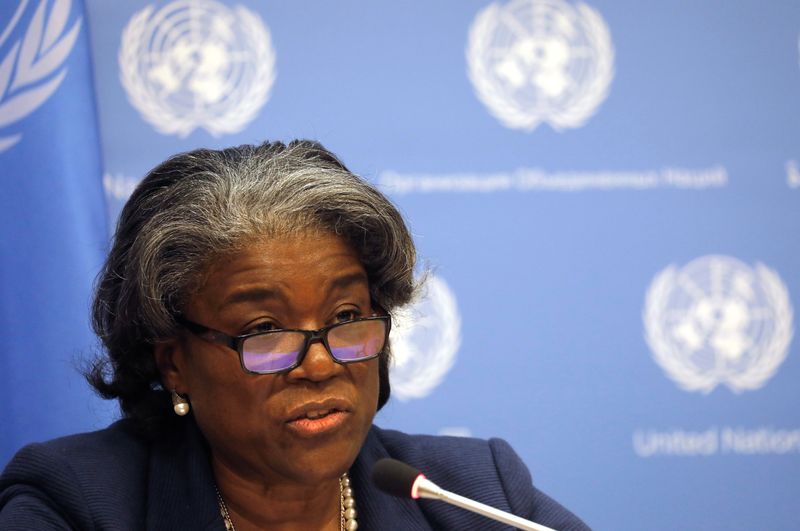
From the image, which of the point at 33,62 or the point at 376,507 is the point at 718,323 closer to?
the point at 376,507

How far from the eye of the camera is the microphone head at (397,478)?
117 centimetres

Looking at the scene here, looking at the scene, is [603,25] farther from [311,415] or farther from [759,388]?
[311,415]

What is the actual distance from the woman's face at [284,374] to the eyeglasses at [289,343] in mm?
10

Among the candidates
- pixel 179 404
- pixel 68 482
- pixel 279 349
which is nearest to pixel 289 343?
pixel 279 349

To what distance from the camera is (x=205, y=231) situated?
1.43 metres

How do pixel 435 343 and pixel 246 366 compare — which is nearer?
pixel 246 366

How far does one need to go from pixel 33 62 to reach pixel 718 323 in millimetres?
1710

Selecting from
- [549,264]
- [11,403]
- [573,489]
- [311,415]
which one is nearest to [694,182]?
[549,264]

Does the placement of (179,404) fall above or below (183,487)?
above

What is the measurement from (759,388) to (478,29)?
1.14 m

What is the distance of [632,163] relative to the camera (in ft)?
8.14

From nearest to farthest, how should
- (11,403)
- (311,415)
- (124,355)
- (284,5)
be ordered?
(311,415) < (124,355) < (11,403) < (284,5)

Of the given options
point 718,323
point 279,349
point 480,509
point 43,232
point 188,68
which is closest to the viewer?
point 480,509

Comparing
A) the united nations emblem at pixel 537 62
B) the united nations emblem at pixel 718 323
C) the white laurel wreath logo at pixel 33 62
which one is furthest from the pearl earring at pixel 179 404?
the united nations emblem at pixel 718 323
